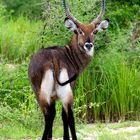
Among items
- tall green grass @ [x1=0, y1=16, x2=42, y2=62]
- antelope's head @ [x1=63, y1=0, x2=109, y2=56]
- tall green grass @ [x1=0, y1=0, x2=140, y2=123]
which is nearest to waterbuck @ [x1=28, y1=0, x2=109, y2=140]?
antelope's head @ [x1=63, y1=0, x2=109, y2=56]

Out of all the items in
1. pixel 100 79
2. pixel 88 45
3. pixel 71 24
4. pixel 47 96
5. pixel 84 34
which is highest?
pixel 71 24

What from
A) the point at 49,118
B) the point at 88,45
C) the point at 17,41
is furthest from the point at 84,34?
the point at 17,41

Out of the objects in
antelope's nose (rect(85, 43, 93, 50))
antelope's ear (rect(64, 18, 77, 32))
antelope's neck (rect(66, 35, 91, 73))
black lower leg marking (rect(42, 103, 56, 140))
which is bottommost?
black lower leg marking (rect(42, 103, 56, 140))

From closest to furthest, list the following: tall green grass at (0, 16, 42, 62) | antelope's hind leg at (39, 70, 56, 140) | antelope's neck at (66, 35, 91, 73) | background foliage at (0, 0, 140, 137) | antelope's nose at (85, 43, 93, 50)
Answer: antelope's hind leg at (39, 70, 56, 140), antelope's nose at (85, 43, 93, 50), antelope's neck at (66, 35, 91, 73), background foliage at (0, 0, 140, 137), tall green grass at (0, 16, 42, 62)

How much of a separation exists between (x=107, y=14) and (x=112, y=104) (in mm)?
2383

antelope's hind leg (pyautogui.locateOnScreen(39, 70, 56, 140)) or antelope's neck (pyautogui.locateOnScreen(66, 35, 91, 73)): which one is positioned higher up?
antelope's neck (pyautogui.locateOnScreen(66, 35, 91, 73))

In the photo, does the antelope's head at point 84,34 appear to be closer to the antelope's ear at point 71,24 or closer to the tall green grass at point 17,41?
the antelope's ear at point 71,24

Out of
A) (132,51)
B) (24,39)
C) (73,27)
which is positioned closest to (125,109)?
(132,51)

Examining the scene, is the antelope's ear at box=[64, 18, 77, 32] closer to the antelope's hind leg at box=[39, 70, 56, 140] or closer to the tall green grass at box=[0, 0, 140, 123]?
the antelope's hind leg at box=[39, 70, 56, 140]

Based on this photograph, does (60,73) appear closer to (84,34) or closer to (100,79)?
(84,34)

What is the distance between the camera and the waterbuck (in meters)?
6.71

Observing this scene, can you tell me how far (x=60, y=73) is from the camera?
22.1ft

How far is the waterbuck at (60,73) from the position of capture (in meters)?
6.71

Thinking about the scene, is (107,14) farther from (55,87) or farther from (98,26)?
(55,87)
